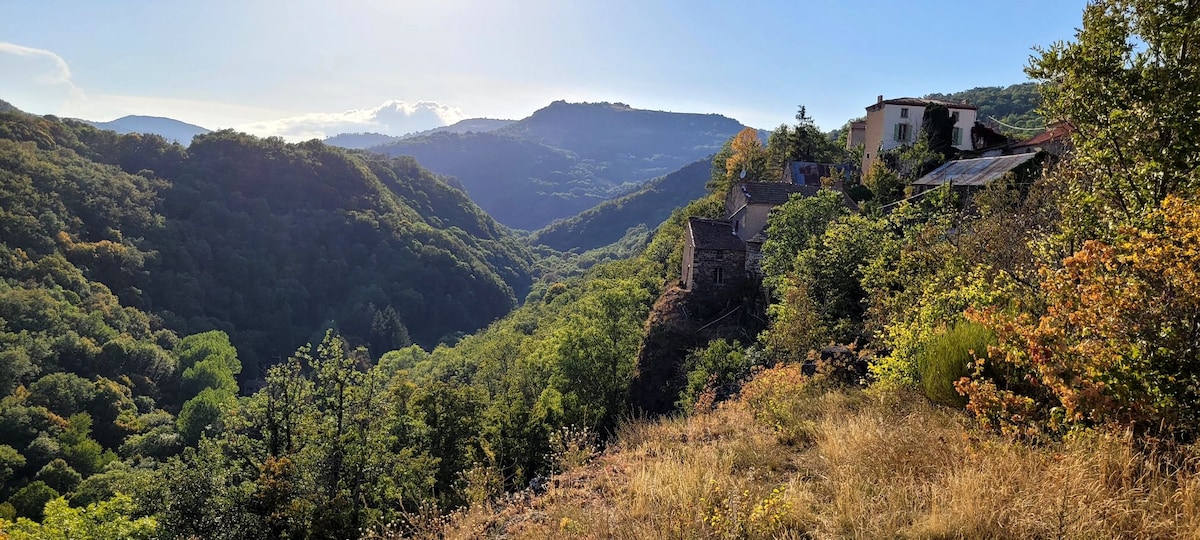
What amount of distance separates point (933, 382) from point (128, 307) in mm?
93786

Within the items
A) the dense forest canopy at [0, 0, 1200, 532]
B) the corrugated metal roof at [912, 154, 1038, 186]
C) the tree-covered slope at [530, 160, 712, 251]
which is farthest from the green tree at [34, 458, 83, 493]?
the tree-covered slope at [530, 160, 712, 251]

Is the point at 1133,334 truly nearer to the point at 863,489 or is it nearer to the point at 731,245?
the point at 863,489

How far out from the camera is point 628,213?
18525 cm

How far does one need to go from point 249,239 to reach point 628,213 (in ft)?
371

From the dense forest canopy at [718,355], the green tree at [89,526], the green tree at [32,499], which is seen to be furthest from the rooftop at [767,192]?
the green tree at [32,499]

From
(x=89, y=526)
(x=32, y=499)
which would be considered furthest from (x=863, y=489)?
(x=32, y=499)

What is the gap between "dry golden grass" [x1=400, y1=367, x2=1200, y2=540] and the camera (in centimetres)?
361

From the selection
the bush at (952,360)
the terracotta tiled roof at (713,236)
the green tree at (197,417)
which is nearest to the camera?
the bush at (952,360)

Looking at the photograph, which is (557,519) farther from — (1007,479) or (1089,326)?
(1089,326)

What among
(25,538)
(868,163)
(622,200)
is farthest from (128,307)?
(622,200)

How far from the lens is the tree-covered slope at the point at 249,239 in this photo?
7906 cm

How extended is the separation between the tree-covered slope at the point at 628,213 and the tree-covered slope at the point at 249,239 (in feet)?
165

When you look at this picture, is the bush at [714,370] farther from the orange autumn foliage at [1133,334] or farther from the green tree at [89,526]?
the green tree at [89,526]

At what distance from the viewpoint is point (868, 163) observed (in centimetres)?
3812
